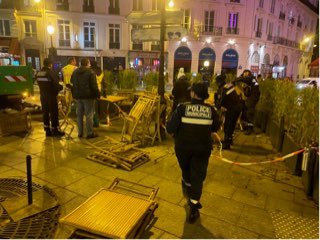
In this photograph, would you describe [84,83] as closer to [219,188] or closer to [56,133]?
[56,133]

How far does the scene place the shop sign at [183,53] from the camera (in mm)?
29420

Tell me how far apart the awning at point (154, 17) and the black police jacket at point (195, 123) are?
13.3 feet

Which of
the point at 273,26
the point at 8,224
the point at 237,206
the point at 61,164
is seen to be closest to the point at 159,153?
the point at 61,164

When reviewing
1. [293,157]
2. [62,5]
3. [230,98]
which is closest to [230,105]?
[230,98]

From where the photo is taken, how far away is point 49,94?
643 cm

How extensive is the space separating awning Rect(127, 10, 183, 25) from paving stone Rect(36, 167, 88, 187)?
13.6ft

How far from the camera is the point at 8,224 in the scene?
3211 mm

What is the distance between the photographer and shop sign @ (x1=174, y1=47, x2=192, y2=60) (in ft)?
96.5

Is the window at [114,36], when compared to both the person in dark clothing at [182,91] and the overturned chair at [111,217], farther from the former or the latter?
the overturned chair at [111,217]

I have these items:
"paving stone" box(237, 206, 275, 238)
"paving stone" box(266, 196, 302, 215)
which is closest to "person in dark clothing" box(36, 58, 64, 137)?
"paving stone" box(237, 206, 275, 238)

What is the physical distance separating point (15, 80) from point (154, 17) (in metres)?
3.98

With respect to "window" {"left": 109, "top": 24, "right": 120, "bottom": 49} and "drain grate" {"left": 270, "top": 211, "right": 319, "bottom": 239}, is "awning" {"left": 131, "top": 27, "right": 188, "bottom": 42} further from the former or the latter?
"window" {"left": 109, "top": 24, "right": 120, "bottom": 49}

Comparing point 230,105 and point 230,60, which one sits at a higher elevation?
point 230,60

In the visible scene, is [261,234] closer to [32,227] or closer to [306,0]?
[32,227]
